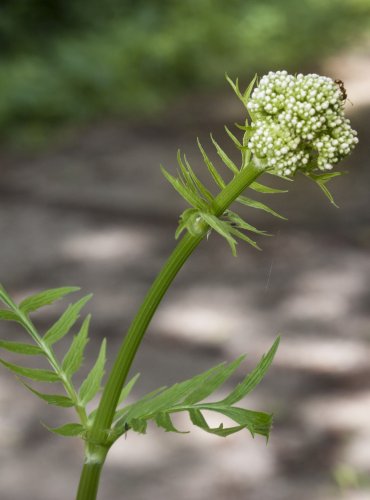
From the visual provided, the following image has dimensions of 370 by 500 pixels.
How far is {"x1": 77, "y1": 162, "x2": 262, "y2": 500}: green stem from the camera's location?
2.04 feet

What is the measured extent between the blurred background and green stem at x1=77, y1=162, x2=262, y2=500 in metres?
0.50

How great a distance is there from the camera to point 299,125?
587 millimetres

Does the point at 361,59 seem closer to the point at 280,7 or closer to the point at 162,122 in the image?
the point at 280,7

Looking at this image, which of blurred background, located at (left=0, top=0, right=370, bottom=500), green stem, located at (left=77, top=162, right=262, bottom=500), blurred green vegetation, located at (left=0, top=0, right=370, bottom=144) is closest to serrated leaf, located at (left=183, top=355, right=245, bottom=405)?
green stem, located at (left=77, top=162, right=262, bottom=500)

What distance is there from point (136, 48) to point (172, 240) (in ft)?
8.19

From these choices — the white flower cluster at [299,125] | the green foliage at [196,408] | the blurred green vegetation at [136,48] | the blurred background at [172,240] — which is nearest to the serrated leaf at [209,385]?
the green foliage at [196,408]

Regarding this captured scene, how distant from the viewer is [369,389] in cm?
364

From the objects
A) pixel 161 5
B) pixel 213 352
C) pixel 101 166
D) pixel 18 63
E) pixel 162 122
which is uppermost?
pixel 161 5

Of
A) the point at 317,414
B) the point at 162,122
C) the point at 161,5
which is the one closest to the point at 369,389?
the point at 317,414

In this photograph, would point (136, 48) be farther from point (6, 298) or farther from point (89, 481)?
point (89, 481)

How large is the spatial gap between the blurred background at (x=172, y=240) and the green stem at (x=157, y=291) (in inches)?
19.7

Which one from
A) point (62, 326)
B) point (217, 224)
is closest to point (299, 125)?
point (217, 224)

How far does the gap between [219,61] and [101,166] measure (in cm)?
190

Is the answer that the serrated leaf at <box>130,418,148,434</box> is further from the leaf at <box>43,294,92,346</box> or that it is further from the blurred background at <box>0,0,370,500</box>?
the blurred background at <box>0,0,370,500</box>
